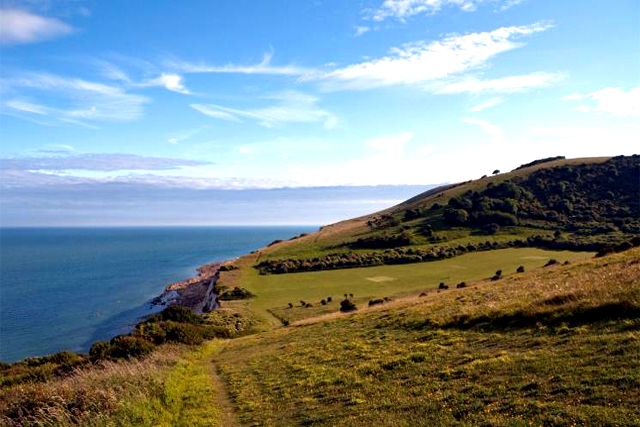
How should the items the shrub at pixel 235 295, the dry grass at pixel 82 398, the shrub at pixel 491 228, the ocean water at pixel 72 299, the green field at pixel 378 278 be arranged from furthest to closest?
1. the shrub at pixel 491 228
2. the shrub at pixel 235 295
3. the ocean water at pixel 72 299
4. the green field at pixel 378 278
5. the dry grass at pixel 82 398

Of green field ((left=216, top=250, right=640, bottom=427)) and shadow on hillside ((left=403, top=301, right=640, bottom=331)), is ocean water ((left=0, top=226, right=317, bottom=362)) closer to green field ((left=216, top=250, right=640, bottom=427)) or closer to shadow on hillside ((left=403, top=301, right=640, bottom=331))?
green field ((left=216, top=250, right=640, bottom=427))

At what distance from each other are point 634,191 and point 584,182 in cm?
1559

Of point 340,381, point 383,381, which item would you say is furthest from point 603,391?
point 340,381

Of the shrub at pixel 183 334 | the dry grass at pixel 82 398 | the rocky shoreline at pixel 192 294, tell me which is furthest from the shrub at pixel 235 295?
the dry grass at pixel 82 398

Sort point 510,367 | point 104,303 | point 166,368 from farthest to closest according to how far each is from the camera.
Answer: point 104,303 → point 166,368 → point 510,367

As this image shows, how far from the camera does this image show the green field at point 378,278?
203 ft

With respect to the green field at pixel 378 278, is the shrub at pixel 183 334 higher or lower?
higher

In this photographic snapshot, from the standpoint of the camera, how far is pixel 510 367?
1422 cm

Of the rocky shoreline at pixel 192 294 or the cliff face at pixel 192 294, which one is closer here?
the rocky shoreline at pixel 192 294

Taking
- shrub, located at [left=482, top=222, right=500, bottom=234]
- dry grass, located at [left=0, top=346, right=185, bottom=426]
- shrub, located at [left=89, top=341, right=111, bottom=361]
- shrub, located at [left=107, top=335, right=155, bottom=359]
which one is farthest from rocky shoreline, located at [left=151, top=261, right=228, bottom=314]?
shrub, located at [left=482, top=222, right=500, bottom=234]

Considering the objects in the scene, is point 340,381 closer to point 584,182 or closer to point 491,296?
point 491,296

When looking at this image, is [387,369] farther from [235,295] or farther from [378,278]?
[378,278]

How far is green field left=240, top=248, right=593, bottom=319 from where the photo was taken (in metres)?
62.0

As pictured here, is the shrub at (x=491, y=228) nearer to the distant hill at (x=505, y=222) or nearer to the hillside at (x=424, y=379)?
the distant hill at (x=505, y=222)
